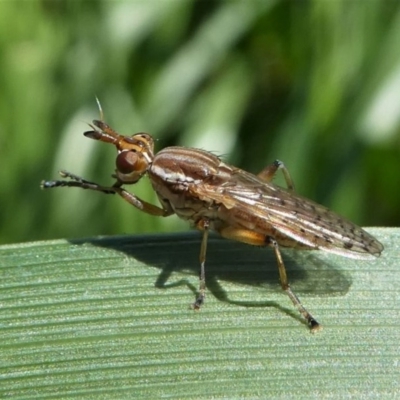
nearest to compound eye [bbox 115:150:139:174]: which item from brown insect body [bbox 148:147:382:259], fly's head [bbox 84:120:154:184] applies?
fly's head [bbox 84:120:154:184]

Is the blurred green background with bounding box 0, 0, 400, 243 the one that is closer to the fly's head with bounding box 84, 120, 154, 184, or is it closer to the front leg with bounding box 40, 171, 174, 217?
the front leg with bounding box 40, 171, 174, 217

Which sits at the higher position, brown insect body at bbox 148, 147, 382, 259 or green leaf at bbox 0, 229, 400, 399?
brown insect body at bbox 148, 147, 382, 259

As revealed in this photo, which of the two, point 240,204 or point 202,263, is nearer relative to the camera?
point 202,263

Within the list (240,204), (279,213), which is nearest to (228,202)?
(240,204)

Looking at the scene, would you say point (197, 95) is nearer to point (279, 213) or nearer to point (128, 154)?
point (128, 154)

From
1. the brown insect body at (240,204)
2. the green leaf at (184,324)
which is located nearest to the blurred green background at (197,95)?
the brown insect body at (240,204)

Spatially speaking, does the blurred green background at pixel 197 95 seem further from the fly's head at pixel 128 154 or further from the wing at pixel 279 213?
the wing at pixel 279 213
